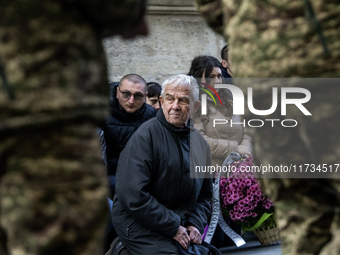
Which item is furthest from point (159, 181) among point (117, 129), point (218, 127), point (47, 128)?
point (47, 128)

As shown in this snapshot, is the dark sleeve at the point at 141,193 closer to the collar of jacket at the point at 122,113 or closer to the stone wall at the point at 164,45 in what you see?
the collar of jacket at the point at 122,113

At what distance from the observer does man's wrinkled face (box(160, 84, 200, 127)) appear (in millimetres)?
4422

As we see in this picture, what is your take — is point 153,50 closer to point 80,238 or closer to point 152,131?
point 152,131

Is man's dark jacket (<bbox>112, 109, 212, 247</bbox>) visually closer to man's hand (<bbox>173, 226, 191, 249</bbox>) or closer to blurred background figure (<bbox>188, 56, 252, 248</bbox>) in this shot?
man's hand (<bbox>173, 226, 191, 249</bbox>)

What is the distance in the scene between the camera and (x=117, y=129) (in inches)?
212

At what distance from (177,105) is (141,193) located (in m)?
0.69

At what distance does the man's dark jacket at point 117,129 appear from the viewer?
5.35 meters

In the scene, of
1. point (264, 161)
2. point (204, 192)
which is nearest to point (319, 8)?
point (264, 161)

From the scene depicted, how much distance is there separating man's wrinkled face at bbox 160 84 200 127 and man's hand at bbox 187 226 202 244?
665 millimetres

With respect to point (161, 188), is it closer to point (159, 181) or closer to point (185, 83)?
point (159, 181)

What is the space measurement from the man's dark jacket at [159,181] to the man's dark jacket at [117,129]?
100cm

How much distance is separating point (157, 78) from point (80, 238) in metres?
6.53

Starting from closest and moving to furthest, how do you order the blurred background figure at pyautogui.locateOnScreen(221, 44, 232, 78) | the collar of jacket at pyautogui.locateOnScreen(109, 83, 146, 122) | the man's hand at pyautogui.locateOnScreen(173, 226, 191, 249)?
the man's hand at pyautogui.locateOnScreen(173, 226, 191, 249)
the collar of jacket at pyautogui.locateOnScreen(109, 83, 146, 122)
the blurred background figure at pyautogui.locateOnScreen(221, 44, 232, 78)

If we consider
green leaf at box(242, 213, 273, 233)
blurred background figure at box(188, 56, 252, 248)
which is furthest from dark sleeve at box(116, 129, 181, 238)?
green leaf at box(242, 213, 273, 233)
